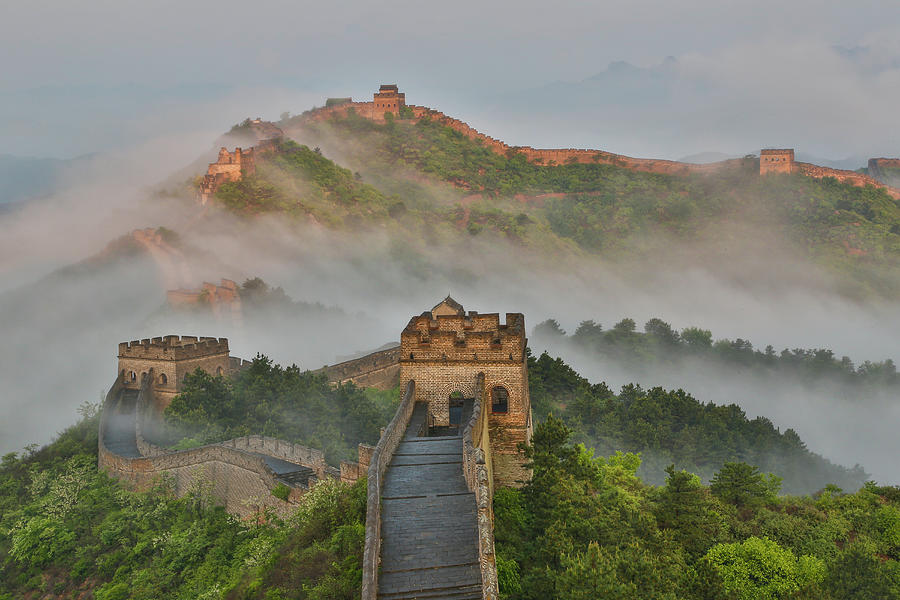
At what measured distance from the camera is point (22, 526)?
2484 cm

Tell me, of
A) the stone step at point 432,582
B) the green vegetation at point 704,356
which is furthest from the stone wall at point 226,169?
the stone step at point 432,582

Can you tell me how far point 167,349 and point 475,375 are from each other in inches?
853

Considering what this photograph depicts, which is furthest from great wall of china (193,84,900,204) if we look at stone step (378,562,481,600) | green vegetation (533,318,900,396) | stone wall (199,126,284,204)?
stone step (378,562,481,600)

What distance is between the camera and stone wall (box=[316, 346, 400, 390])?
40062 millimetres

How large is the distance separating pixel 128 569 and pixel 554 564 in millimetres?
15565

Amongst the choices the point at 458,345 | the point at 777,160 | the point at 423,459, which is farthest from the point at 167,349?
the point at 777,160

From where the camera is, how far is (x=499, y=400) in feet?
64.0

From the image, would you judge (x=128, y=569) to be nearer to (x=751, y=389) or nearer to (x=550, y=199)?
(x=751, y=389)

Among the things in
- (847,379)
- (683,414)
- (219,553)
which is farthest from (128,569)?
(847,379)

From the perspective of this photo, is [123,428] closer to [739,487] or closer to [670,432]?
[739,487]

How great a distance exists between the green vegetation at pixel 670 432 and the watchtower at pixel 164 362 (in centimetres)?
1887

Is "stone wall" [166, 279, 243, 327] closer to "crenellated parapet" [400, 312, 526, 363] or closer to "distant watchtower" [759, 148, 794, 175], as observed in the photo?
"crenellated parapet" [400, 312, 526, 363]

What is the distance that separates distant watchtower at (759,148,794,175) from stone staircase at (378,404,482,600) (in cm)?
12720

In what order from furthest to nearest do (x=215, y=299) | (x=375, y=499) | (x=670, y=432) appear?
1. (x=215, y=299)
2. (x=670, y=432)
3. (x=375, y=499)
